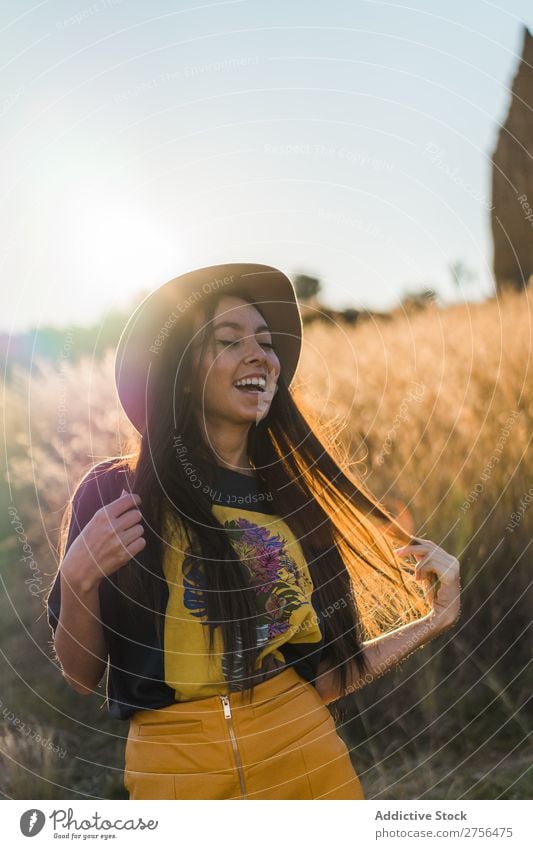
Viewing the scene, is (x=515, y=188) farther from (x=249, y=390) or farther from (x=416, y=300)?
(x=249, y=390)

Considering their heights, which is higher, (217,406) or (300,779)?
(217,406)

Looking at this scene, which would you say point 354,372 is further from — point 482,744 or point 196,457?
point 196,457

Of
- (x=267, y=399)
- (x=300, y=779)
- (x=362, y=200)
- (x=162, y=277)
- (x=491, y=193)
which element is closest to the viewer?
(x=300, y=779)

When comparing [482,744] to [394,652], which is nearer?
[394,652]

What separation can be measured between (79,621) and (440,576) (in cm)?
97

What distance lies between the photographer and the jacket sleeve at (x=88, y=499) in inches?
95.2

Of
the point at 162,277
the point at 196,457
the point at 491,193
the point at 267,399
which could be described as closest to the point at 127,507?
the point at 196,457

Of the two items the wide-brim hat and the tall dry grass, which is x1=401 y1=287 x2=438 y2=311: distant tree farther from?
the wide-brim hat

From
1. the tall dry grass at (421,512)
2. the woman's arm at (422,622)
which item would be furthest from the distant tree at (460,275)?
the woman's arm at (422,622)

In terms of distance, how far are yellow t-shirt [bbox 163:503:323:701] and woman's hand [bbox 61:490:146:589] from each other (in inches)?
8.0

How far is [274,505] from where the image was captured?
8.87 feet

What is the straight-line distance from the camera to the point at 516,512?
412 cm

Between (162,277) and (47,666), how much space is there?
207cm

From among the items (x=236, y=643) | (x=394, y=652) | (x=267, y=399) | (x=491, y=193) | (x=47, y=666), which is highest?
(x=491, y=193)
